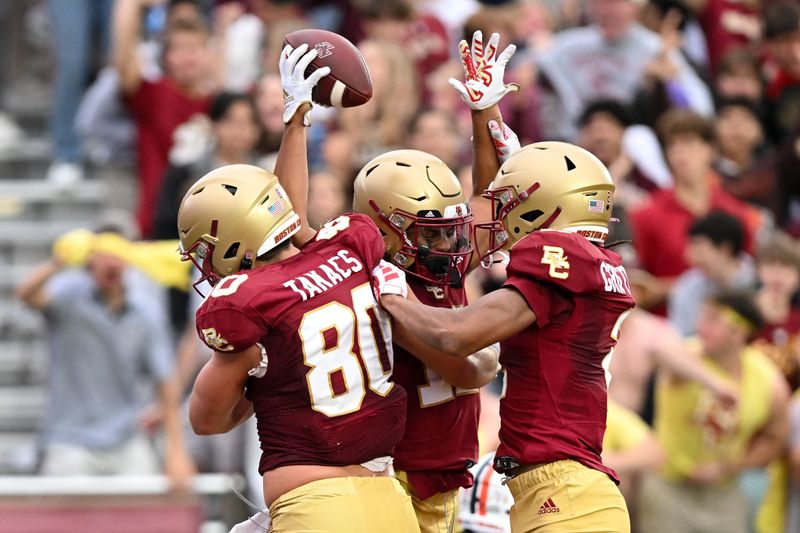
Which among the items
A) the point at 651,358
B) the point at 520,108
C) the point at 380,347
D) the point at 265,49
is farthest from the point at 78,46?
the point at 380,347

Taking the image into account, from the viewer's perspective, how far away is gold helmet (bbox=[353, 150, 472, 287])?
18.2 ft

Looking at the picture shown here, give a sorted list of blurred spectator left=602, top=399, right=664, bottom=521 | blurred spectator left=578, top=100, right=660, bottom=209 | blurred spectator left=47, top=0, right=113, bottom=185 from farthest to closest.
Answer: blurred spectator left=47, top=0, right=113, bottom=185
blurred spectator left=578, top=100, right=660, bottom=209
blurred spectator left=602, top=399, right=664, bottom=521

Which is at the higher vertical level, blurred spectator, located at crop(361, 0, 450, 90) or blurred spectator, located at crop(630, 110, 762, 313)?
blurred spectator, located at crop(361, 0, 450, 90)

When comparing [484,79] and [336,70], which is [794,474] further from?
[336,70]

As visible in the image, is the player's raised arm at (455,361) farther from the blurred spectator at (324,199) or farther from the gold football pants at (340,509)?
the blurred spectator at (324,199)

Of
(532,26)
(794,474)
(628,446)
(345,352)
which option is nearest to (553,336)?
(345,352)

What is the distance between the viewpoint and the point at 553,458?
5266 mm

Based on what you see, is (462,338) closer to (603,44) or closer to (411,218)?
(411,218)

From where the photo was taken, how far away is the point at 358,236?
208 inches

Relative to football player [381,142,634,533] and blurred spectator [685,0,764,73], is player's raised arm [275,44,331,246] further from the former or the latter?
blurred spectator [685,0,764,73]

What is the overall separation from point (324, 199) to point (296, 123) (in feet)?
10.3

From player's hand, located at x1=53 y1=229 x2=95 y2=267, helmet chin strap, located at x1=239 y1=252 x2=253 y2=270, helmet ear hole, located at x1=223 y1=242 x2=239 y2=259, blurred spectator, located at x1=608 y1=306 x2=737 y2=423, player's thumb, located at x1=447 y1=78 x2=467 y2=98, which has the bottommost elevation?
blurred spectator, located at x1=608 y1=306 x2=737 y2=423

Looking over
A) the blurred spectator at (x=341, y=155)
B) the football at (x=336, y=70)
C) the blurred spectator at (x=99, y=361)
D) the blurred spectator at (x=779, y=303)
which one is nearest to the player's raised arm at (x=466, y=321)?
the football at (x=336, y=70)

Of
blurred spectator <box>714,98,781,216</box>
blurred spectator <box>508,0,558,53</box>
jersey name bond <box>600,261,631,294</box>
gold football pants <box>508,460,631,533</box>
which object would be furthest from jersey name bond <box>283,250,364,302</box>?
blurred spectator <box>508,0,558,53</box>
